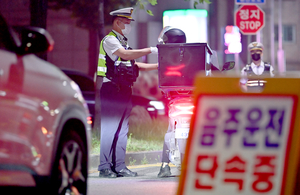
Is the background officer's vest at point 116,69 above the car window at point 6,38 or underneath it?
underneath

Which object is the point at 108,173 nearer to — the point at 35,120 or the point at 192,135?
the point at 35,120

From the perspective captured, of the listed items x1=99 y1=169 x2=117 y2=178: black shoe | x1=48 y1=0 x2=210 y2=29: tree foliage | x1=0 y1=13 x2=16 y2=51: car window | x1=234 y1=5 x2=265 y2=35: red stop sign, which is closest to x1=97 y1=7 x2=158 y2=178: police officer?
x1=99 y1=169 x2=117 y2=178: black shoe

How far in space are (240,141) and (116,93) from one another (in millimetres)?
4667

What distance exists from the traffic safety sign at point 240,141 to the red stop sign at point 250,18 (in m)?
23.5

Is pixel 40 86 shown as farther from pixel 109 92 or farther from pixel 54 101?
pixel 109 92

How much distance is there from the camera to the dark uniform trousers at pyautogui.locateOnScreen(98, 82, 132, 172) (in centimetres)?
771

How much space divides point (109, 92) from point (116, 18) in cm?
99

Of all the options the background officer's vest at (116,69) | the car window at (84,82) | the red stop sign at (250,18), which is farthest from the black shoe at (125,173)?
the red stop sign at (250,18)

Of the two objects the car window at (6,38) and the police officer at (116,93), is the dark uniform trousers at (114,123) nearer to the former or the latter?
the police officer at (116,93)

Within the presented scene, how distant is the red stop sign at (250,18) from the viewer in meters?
26.4

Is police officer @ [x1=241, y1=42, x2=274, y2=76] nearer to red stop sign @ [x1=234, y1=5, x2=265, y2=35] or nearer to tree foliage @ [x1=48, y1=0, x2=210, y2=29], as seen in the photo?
tree foliage @ [x1=48, y1=0, x2=210, y2=29]

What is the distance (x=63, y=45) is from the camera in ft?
94.0

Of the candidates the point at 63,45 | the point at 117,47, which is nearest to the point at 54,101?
the point at 117,47

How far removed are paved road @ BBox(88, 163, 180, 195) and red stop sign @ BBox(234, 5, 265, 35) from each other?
19.0m
